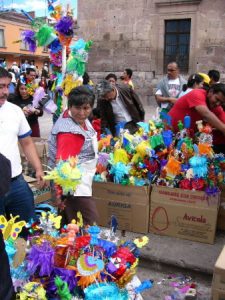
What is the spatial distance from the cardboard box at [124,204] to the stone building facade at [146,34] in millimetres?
10189

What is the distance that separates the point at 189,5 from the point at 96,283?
12.7 m

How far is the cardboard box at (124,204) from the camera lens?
352cm

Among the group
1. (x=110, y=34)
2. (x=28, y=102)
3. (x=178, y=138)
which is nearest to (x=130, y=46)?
(x=110, y=34)

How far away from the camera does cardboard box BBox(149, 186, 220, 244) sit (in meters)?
3.32

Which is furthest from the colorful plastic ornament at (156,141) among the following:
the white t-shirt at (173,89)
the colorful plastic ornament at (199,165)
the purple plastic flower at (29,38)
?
the purple plastic flower at (29,38)

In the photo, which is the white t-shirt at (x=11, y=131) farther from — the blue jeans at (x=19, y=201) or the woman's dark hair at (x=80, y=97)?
the woman's dark hair at (x=80, y=97)

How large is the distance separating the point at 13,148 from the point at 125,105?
219 cm

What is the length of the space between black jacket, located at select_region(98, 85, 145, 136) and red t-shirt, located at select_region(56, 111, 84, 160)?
1903 millimetres

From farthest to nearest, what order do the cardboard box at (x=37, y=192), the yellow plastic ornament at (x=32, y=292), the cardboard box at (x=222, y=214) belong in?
the cardboard box at (x=37, y=192) → the cardboard box at (x=222, y=214) → the yellow plastic ornament at (x=32, y=292)

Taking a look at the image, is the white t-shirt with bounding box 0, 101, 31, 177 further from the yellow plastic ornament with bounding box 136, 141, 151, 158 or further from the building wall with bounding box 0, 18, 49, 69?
the building wall with bounding box 0, 18, 49, 69

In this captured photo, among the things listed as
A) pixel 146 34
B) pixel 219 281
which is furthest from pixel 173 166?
pixel 146 34

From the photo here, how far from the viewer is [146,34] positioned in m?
13.4

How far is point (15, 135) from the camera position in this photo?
2.60m

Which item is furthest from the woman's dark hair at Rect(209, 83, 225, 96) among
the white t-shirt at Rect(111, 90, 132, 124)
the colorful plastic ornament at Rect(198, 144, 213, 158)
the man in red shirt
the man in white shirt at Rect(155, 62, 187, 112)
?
the man in white shirt at Rect(155, 62, 187, 112)
